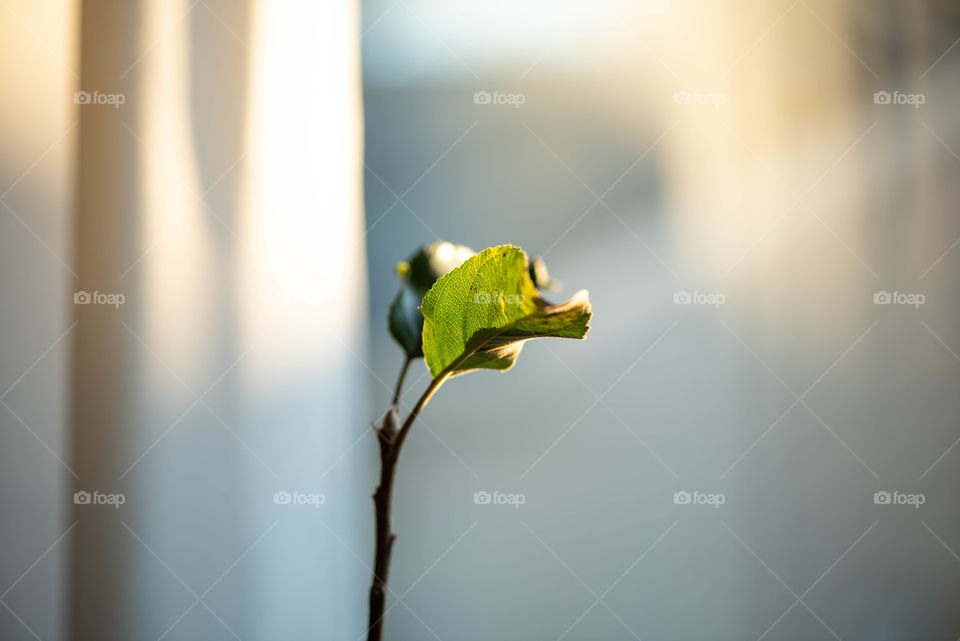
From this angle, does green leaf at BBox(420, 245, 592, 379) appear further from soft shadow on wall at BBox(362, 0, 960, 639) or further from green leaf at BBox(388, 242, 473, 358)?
soft shadow on wall at BBox(362, 0, 960, 639)

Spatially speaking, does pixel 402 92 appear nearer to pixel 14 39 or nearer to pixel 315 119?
pixel 315 119

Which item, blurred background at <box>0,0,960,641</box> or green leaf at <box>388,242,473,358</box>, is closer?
green leaf at <box>388,242,473,358</box>

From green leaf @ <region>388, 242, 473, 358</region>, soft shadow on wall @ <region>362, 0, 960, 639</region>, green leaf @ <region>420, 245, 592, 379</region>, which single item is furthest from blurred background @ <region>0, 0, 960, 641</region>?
green leaf @ <region>420, 245, 592, 379</region>

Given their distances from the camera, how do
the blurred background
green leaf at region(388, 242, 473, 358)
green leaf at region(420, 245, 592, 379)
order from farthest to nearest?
the blurred background → green leaf at region(388, 242, 473, 358) → green leaf at region(420, 245, 592, 379)

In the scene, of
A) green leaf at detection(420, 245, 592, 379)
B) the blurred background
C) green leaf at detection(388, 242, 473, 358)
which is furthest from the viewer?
the blurred background

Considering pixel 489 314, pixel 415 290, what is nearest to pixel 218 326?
pixel 415 290

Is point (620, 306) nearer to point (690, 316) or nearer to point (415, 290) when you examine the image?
point (690, 316)
